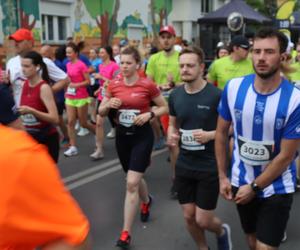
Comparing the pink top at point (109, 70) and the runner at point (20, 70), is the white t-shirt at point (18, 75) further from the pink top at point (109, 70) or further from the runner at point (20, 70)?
the pink top at point (109, 70)

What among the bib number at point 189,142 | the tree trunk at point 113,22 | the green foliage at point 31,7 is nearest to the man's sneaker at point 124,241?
the bib number at point 189,142

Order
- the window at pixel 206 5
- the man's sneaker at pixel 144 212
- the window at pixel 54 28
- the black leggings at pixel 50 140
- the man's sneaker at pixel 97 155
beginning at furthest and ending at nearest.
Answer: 1. the window at pixel 206 5
2. the window at pixel 54 28
3. the man's sneaker at pixel 97 155
4. the man's sneaker at pixel 144 212
5. the black leggings at pixel 50 140

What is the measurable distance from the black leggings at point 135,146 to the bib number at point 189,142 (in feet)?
2.18

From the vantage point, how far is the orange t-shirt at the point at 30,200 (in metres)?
1.09

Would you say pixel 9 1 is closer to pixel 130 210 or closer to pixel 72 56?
pixel 72 56

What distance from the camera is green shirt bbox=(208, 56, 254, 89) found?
21.2 ft

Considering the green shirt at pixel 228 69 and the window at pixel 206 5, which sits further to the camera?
the window at pixel 206 5

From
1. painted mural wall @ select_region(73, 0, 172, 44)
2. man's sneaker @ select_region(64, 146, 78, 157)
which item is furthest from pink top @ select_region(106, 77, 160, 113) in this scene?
painted mural wall @ select_region(73, 0, 172, 44)

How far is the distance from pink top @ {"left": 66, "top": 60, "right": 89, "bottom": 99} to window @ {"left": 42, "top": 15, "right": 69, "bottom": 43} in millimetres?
10092

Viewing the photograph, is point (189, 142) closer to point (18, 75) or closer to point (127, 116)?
point (127, 116)

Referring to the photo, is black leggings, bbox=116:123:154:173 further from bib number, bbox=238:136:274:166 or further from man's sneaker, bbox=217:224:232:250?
bib number, bbox=238:136:274:166

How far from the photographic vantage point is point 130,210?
4277 millimetres

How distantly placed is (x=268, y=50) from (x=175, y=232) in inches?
89.8

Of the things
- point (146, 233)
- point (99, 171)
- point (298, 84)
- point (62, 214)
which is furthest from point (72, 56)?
point (62, 214)
